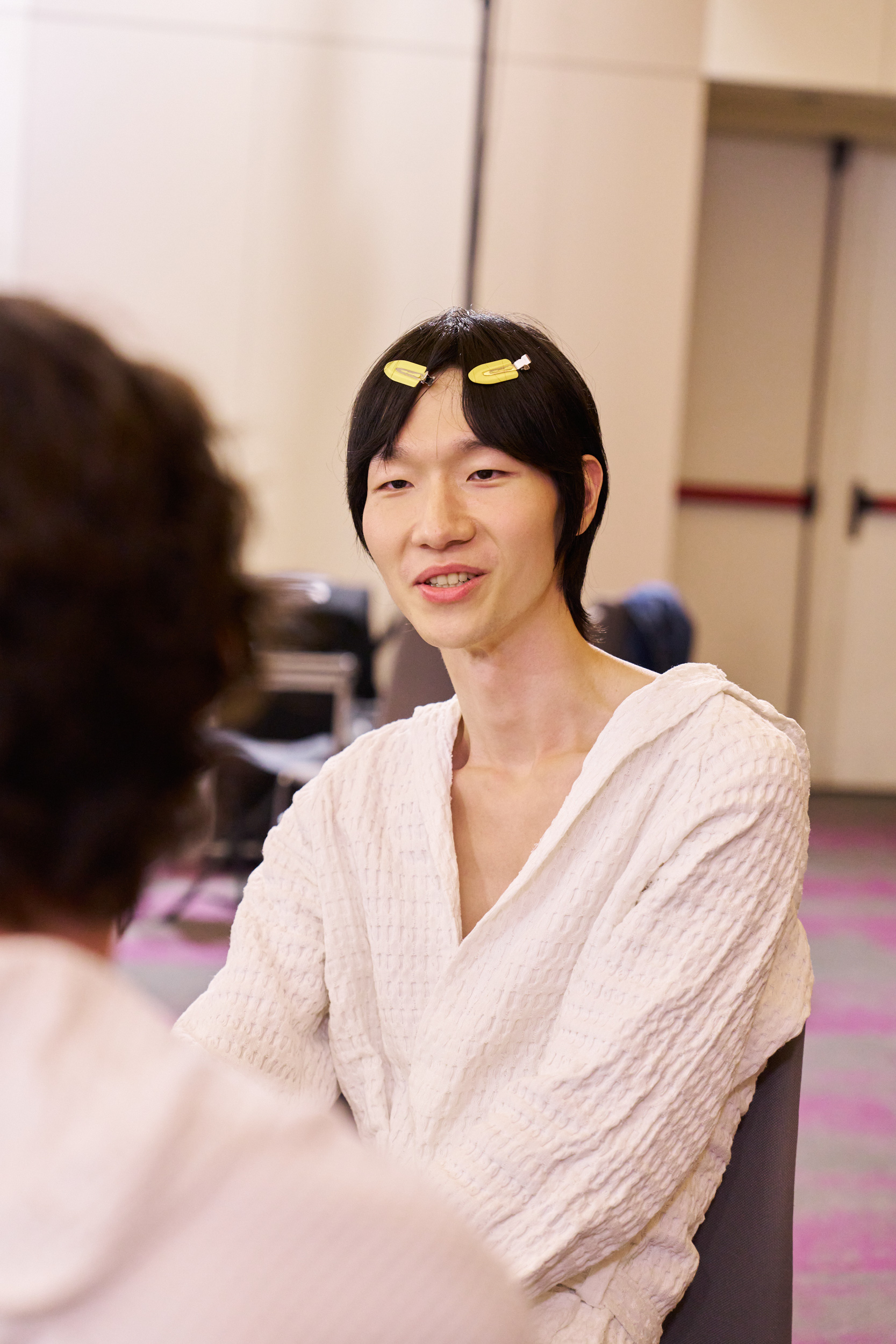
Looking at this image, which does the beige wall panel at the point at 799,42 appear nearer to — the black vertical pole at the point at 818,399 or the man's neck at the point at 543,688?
the black vertical pole at the point at 818,399

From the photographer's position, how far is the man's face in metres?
1.23

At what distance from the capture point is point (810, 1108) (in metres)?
3.00

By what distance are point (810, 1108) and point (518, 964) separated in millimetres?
2130

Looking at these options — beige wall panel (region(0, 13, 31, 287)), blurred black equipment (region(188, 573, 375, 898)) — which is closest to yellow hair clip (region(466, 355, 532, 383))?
blurred black equipment (region(188, 573, 375, 898))

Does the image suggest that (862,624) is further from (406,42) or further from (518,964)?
Result: (518,964)

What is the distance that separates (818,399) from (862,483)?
452 mm

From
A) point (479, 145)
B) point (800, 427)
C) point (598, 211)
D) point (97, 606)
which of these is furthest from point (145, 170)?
point (97, 606)

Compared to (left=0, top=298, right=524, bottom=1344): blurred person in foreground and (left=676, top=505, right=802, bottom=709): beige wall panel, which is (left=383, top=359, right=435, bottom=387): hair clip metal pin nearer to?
(left=0, top=298, right=524, bottom=1344): blurred person in foreground

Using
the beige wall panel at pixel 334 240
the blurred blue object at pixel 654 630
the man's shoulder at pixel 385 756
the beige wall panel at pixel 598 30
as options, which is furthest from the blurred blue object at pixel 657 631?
the beige wall panel at pixel 598 30

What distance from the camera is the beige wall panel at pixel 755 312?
246 inches

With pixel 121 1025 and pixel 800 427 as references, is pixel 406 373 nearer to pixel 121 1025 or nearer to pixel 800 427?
pixel 121 1025

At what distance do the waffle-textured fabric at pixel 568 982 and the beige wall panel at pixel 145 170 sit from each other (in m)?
4.22

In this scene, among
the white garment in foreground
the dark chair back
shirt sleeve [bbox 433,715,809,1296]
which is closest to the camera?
the white garment in foreground

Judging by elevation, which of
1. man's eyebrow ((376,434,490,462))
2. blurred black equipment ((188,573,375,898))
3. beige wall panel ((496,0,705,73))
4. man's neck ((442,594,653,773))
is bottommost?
blurred black equipment ((188,573,375,898))
